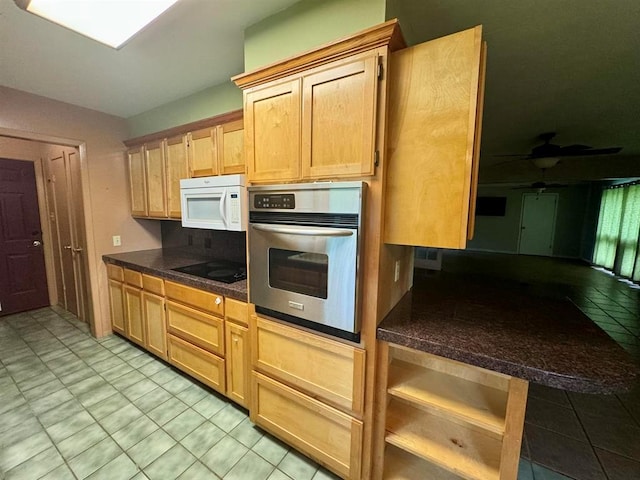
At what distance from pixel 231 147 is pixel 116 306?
2243 millimetres

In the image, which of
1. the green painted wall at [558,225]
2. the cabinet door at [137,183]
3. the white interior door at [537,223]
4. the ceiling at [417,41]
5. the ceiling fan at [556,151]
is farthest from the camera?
the white interior door at [537,223]

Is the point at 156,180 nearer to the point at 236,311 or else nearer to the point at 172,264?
the point at 172,264

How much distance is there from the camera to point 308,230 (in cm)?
123

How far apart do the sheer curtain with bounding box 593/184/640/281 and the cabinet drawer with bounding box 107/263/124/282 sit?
8.59 m

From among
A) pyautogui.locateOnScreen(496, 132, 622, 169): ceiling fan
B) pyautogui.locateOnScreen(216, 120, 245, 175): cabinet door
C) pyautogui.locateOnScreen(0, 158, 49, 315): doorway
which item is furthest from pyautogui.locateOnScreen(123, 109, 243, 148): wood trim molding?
pyautogui.locateOnScreen(496, 132, 622, 169): ceiling fan

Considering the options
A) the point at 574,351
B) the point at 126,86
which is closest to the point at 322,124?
the point at 574,351

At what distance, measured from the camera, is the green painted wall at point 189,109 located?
2233 mm

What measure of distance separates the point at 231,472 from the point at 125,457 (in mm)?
654

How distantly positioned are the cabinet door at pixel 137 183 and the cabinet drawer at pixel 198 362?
1550 mm

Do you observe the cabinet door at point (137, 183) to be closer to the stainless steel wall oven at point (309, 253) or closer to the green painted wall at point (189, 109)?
the green painted wall at point (189, 109)

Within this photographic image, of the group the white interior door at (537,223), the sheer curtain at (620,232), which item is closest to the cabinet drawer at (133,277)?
the sheer curtain at (620,232)

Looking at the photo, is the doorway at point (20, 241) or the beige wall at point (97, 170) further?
the doorway at point (20, 241)

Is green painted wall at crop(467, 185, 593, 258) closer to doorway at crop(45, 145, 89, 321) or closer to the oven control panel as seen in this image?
the oven control panel

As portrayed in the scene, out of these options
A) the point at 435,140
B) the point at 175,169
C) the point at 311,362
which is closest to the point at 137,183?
the point at 175,169
